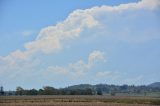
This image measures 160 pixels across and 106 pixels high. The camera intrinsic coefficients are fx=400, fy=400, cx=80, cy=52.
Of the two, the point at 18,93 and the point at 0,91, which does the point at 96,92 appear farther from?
the point at 0,91

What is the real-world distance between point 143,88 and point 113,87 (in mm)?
13837

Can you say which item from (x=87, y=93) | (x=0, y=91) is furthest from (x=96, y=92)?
(x=0, y=91)

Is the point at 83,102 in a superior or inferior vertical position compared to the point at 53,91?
inferior

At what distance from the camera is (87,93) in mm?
137500

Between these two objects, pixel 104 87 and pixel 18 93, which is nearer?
pixel 18 93

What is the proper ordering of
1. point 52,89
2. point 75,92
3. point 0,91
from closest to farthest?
point 0,91, point 75,92, point 52,89

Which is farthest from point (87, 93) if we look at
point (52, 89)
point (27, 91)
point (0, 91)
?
point (0, 91)

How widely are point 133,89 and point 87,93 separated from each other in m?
54.6

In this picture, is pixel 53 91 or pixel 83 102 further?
pixel 53 91

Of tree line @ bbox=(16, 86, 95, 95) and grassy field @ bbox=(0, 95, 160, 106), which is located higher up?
tree line @ bbox=(16, 86, 95, 95)

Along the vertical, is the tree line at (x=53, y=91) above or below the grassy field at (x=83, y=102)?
above

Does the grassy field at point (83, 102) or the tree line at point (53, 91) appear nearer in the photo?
the grassy field at point (83, 102)

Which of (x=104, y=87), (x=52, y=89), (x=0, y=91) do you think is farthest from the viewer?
(x=104, y=87)

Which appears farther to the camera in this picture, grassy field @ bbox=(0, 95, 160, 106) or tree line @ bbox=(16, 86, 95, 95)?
tree line @ bbox=(16, 86, 95, 95)
